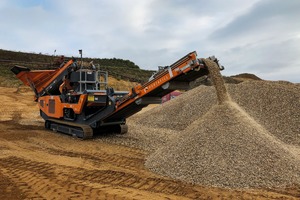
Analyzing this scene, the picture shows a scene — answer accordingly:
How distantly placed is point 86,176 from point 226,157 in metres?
2.64

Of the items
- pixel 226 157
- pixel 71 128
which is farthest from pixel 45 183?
pixel 71 128

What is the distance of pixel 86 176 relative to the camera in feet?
18.4

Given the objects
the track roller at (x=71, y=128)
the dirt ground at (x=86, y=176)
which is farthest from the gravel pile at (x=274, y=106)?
the track roller at (x=71, y=128)

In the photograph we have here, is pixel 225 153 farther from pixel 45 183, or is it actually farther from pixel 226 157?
pixel 45 183

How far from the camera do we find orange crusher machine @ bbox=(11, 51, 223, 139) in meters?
7.82

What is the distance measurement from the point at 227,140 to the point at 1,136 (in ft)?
23.5

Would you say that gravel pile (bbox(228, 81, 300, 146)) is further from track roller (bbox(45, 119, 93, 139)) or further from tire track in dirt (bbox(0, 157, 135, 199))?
tire track in dirt (bbox(0, 157, 135, 199))

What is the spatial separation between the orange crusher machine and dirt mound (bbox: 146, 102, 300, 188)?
1.49 m

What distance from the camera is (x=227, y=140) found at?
19.8 feet

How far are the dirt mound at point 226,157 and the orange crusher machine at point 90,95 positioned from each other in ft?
4.87

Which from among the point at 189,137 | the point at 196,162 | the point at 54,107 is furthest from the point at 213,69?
the point at 54,107

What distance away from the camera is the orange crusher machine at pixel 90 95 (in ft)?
25.7

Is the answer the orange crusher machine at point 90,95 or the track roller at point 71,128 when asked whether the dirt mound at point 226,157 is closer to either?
the orange crusher machine at point 90,95

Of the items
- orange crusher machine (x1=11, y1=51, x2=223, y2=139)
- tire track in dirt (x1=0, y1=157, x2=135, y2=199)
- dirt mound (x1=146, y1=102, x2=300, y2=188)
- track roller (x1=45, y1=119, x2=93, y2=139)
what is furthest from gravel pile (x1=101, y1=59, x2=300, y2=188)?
tire track in dirt (x1=0, y1=157, x2=135, y2=199)
